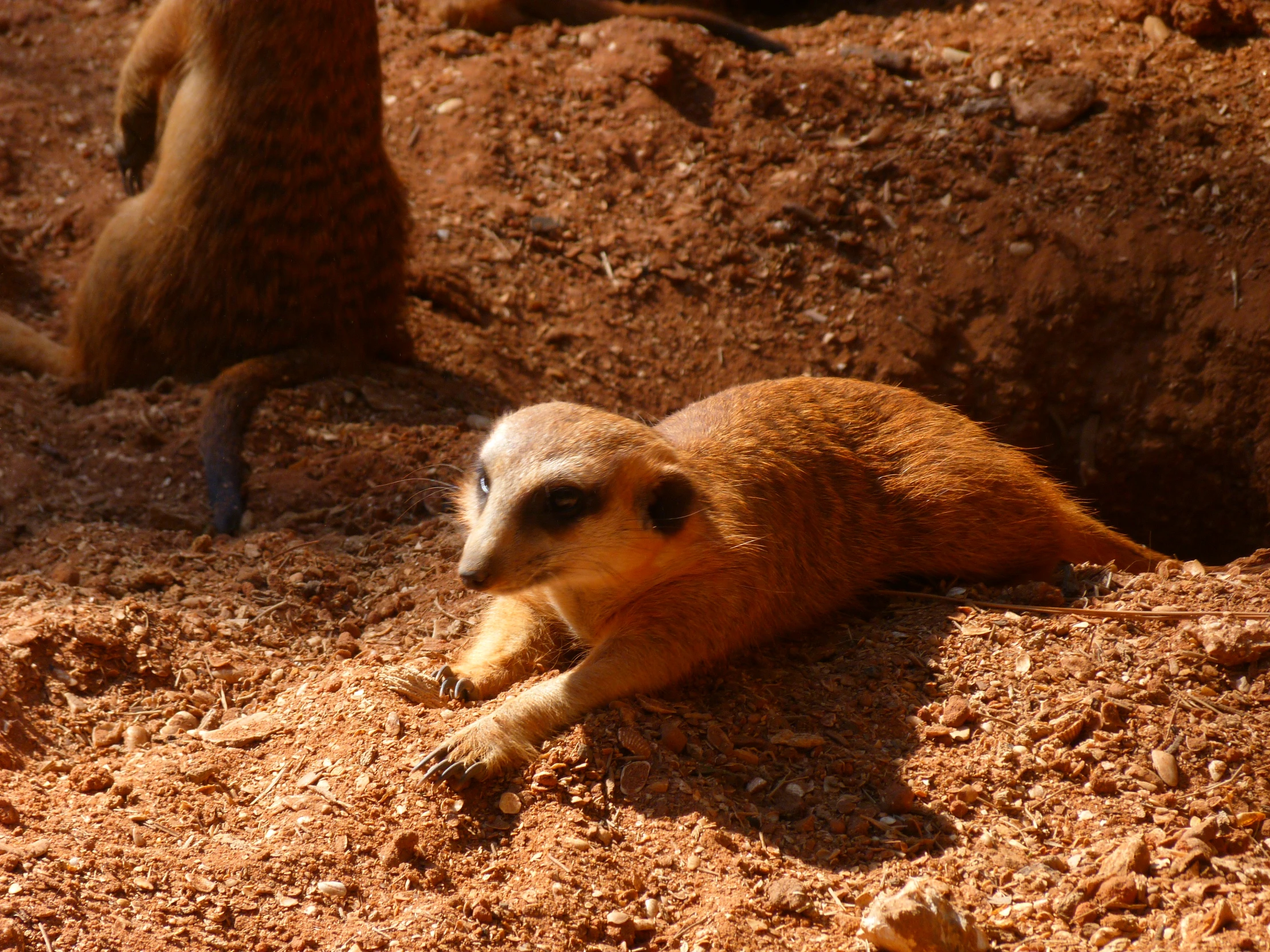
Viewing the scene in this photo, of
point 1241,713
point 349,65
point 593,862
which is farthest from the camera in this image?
point 349,65

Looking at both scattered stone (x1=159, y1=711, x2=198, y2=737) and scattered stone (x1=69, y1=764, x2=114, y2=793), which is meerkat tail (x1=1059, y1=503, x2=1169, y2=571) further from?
scattered stone (x1=69, y1=764, x2=114, y2=793)

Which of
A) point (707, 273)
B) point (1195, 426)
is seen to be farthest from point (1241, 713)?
point (707, 273)

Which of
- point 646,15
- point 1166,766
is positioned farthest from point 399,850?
point 646,15

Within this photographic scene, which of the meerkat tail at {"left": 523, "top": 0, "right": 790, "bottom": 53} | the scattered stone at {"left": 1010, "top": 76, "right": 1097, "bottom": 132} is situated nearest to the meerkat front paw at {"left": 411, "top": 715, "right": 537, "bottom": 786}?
the scattered stone at {"left": 1010, "top": 76, "right": 1097, "bottom": 132}

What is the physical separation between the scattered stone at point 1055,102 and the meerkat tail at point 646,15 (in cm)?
138

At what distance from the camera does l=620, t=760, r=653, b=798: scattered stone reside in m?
2.54

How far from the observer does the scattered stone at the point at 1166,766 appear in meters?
2.52

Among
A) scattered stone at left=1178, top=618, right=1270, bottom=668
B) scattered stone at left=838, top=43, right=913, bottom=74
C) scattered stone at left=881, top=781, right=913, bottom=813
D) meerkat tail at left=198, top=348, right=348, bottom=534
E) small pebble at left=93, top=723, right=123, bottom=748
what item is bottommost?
scattered stone at left=881, top=781, right=913, bottom=813

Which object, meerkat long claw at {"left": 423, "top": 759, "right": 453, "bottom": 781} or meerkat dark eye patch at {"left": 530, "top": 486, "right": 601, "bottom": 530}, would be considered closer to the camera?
meerkat long claw at {"left": 423, "top": 759, "right": 453, "bottom": 781}

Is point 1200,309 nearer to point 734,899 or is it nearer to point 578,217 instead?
point 578,217

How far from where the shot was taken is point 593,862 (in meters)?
2.35

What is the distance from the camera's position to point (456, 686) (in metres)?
2.89

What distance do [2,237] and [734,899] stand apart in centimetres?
520

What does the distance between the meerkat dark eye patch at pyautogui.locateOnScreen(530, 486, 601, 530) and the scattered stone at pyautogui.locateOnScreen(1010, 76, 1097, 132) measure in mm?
3834
